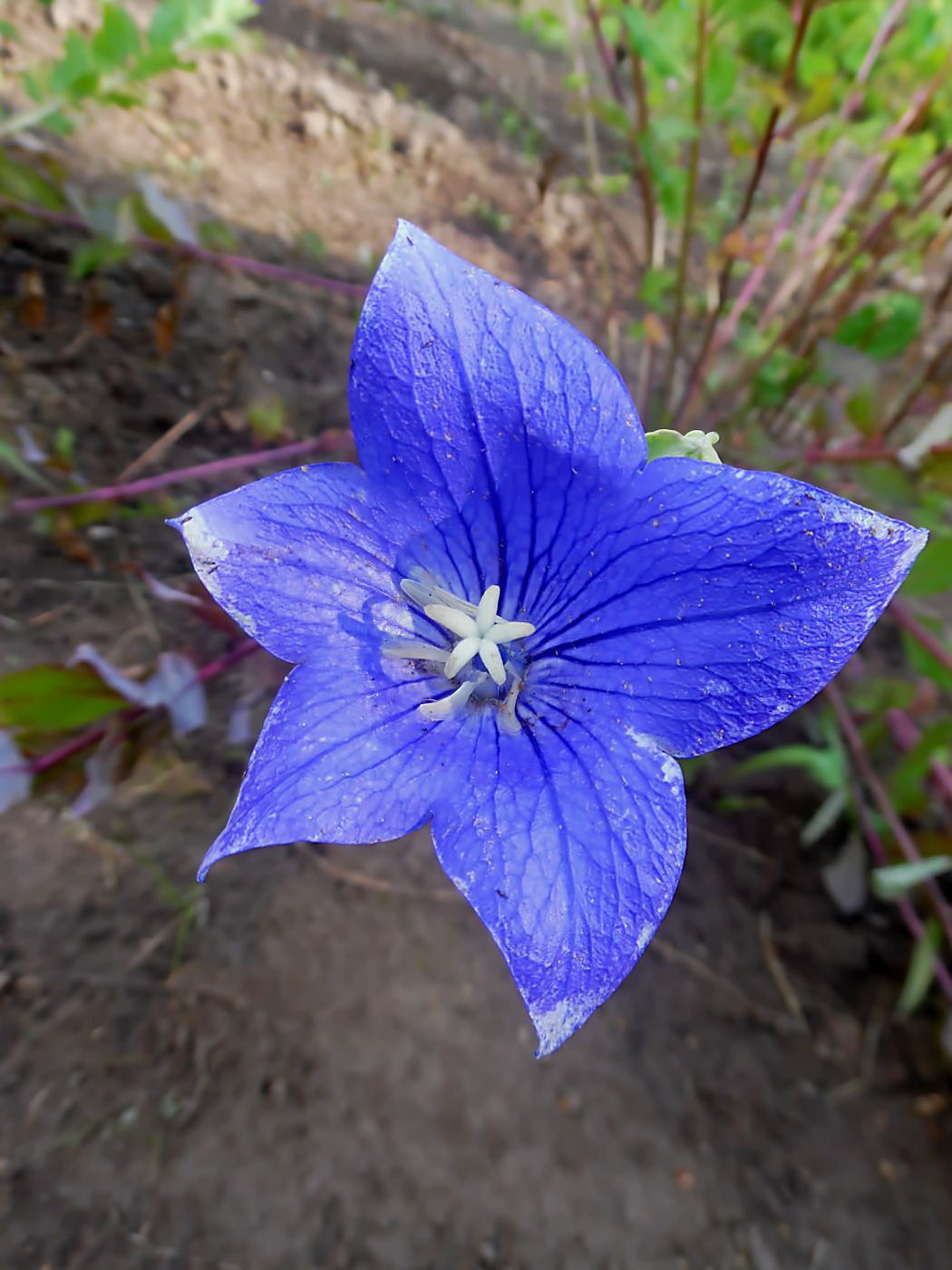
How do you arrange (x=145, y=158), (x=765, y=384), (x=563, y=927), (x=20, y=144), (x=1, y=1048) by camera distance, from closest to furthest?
(x=563, y=927) < (x=1, y=1048) < (x=20, y=144) < (x=765, y=384) < (x=145, y=158)

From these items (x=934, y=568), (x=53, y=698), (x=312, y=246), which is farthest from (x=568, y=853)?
(x=312, y=246)

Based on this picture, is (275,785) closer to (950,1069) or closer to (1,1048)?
(1,1048)

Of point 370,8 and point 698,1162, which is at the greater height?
point 370,8

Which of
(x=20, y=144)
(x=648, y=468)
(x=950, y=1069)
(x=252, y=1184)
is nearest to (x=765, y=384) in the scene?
(x=648, y=468)

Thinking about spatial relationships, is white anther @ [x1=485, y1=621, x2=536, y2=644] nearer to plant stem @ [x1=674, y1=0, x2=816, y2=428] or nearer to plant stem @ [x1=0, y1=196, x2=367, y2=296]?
plant stem @ [x1=674, y1=0, x2=816, y2=428]

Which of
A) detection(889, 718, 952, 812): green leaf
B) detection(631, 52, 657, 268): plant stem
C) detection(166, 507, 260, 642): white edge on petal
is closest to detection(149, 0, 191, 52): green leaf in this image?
detection(631, 52, 657, 268): plant stem

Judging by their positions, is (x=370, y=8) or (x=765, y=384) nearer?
(x=765, y=384)

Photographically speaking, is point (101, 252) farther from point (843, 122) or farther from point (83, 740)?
point (843, 122)
